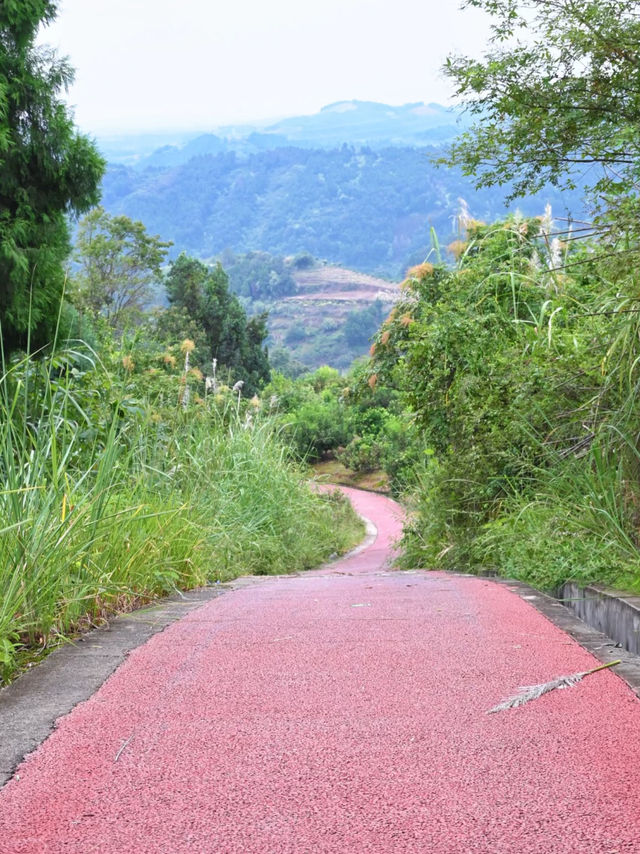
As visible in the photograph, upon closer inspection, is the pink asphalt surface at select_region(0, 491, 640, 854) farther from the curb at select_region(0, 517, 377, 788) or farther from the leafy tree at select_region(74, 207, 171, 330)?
the leafy tree at select_region(74, 207, 171, 330)

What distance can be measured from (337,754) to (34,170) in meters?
8.77

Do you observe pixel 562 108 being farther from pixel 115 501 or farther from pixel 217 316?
pixel 217 316

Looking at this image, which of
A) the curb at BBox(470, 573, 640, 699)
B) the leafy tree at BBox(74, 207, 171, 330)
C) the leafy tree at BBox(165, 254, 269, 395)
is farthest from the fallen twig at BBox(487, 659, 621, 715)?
the leafy tree at BBox(74, 207, 171, 330)

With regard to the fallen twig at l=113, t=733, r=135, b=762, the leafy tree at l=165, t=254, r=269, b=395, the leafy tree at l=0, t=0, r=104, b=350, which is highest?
the leafy tree at l=0, t=0, r=104, b=350

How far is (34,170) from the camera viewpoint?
10.1 metres

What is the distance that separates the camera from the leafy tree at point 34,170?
31.2 ft

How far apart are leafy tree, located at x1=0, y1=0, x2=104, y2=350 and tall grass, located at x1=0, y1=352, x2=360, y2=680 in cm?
100

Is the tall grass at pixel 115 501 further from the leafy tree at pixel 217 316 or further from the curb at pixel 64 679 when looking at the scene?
the leafy tree at pixel 217 316

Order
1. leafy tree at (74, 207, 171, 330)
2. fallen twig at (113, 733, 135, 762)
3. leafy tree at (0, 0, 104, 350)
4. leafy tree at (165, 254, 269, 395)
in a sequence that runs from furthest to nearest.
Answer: leafy tree at (165, 254, 269, 395), leafy tree at (74, 207, 171, 330), leafy tree at (0, 0, 104, 350), fallen twig at (113, 733, 135, 762)

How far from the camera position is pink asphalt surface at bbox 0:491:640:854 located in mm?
2150

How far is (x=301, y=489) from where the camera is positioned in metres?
12.9

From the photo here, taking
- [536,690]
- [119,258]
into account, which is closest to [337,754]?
[536,690]

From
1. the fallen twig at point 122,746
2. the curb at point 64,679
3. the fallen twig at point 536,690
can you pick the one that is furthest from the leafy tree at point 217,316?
the fallen twig at point 122,746

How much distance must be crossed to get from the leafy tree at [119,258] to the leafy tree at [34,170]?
3746 cm
